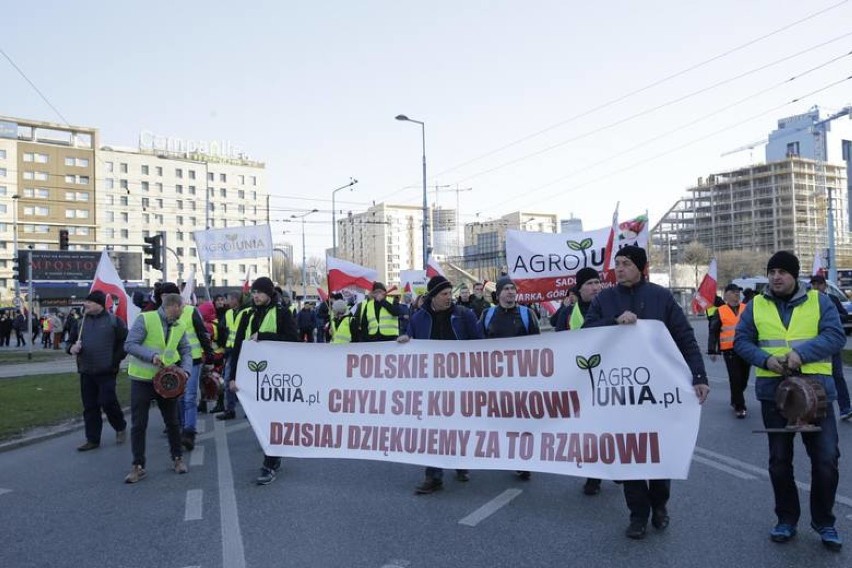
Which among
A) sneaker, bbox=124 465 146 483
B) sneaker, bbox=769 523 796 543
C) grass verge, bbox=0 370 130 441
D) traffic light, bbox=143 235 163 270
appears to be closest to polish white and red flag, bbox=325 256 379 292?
grass verge, bbox=0 370 130 441

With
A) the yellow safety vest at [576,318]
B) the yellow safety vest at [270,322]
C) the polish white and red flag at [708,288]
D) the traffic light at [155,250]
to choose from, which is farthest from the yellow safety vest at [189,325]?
the traffic light at [155,250]

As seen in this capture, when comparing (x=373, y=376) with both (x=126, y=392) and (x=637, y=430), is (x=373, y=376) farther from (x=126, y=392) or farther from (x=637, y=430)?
(x=126, y=392)

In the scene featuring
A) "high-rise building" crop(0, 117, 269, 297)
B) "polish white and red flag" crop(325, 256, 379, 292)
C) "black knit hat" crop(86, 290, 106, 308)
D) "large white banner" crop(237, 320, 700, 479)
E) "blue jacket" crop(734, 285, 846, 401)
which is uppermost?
"high-rise building" crop(0, 117, 269, 297)

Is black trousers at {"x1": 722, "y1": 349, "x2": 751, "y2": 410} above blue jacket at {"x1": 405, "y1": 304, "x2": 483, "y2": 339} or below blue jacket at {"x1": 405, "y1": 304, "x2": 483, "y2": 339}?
below

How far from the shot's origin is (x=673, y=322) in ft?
17.1

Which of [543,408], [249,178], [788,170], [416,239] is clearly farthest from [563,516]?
[416,239]

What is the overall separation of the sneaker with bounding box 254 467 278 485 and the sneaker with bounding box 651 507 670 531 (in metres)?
3.49

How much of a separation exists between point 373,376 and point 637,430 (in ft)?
8.22

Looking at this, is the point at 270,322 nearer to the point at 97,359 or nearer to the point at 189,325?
the point at 189,325

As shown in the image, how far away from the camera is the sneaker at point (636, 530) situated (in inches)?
193

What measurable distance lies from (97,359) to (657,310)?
689 centimetres

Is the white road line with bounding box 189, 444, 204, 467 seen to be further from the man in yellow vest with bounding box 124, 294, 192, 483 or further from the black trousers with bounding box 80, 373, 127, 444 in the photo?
the black trousers with bounding box 80, 373, 127, 444

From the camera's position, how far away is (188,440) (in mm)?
8586

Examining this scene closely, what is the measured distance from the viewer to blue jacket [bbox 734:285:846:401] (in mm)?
4715
